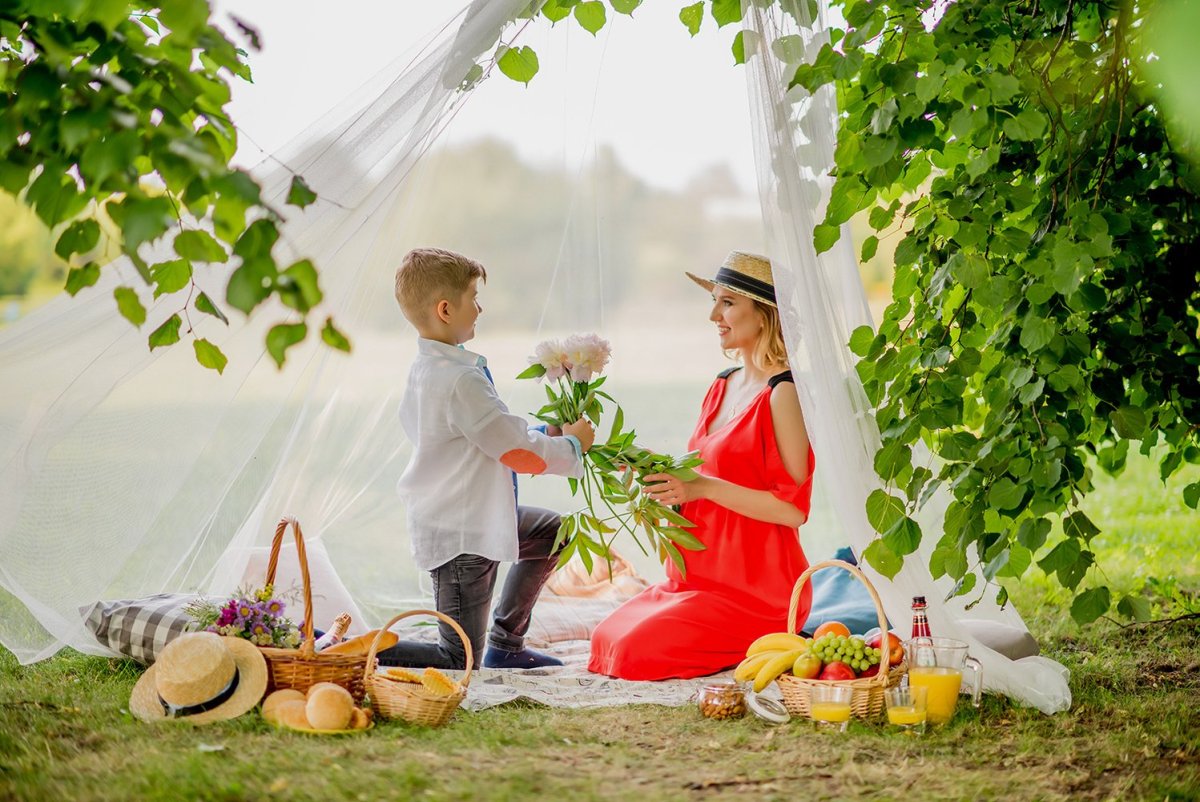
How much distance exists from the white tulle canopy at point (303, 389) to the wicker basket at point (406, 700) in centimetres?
101

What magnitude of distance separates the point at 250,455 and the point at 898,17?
7.44 feet

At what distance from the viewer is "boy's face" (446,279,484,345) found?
3.36 metres

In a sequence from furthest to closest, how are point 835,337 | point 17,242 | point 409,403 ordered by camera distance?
point 17,242, point 409,403, point 835,337

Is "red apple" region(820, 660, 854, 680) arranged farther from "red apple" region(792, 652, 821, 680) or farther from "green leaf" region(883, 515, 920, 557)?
"green leaf" region(883, 515, 920, 557)

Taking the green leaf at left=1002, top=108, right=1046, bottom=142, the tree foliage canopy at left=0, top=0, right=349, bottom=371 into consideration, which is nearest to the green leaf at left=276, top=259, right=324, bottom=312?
the tree foliage canopy at left=0, top=0, right=349, bottom=371

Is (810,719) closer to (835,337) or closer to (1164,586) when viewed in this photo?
(835,337)

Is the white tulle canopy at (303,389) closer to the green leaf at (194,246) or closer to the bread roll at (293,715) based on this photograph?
the green leaf at (194,246)

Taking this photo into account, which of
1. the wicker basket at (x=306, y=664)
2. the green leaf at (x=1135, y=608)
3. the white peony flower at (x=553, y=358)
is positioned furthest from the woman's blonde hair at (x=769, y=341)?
the wicker basket at (x=306, y=664)

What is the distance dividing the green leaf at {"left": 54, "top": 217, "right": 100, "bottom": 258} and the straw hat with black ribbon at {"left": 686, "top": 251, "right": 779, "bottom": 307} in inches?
76.9

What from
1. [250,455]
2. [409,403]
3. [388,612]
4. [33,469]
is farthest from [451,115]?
[388,612]

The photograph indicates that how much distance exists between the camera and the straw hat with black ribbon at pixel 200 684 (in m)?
2.66

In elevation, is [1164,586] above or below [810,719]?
above

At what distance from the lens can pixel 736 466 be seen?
3.50 meters

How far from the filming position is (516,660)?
11.8 feet
